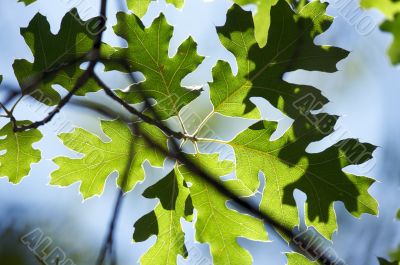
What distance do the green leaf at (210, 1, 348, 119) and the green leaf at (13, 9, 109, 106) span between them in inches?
23.3

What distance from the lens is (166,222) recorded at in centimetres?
274

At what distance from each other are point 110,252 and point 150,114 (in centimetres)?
65

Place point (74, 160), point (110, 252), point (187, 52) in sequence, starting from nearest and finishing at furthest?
point (110, 252), point (187, 52), point (74, 160)

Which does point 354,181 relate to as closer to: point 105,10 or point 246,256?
point 246,256

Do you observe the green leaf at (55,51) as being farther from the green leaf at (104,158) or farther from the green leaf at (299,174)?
the green leaf at (299,174)

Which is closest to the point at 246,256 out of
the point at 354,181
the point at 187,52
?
the point at 354,181

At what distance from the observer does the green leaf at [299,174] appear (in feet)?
8.44

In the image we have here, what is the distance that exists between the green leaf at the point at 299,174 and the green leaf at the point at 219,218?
0.28ft

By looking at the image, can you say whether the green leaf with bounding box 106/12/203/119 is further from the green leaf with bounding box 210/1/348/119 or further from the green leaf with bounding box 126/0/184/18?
the green leaf with bounding box 126/0/184/18

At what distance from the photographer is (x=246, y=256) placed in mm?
2713

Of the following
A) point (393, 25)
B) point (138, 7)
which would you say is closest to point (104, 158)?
point (138, 7)

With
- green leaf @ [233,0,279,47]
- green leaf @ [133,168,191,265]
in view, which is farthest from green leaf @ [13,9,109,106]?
green leaf @ [233,0,279,47]

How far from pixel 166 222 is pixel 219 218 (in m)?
0.25

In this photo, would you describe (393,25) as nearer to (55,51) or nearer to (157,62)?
(157,62)
